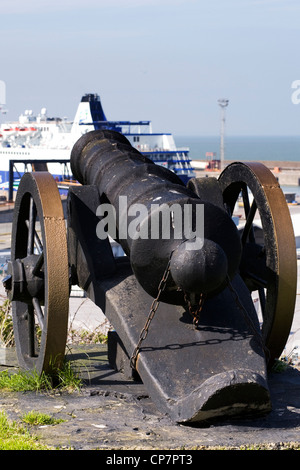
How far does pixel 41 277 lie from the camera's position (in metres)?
5.68

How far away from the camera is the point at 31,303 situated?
5852 mm

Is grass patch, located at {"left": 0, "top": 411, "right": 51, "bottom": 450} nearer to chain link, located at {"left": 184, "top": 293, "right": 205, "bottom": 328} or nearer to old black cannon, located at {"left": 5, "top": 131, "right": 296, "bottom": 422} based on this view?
old black cannon, located at {"left": 5, "top": 131, "right": 296, "bottom": 422}

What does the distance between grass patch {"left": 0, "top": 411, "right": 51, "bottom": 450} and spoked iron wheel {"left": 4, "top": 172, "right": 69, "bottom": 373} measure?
2.18 ft

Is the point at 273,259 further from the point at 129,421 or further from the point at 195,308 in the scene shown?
the point at 129,421

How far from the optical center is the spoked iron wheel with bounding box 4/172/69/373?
198 inches

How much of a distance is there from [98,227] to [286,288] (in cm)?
141

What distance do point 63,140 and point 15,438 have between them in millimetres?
66409

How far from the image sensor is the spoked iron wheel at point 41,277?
16.5ft

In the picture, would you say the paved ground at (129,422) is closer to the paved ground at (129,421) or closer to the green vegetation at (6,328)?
the paved ground at (129,421)

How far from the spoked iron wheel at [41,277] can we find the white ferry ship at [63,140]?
1989 inches

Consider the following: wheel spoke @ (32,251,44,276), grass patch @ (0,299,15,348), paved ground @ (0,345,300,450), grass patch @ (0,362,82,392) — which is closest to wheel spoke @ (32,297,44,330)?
wheel spoke @ (32,251,44,276)

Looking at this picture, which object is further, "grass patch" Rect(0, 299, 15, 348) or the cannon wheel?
"grass patch" Rect(0, 299, 15, 348)
